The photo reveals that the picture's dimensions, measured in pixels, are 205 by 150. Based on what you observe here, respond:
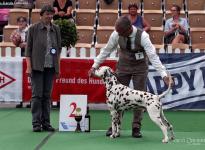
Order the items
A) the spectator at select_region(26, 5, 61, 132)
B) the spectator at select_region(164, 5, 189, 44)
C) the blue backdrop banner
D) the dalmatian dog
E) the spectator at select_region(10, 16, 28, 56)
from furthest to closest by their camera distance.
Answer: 1. the spectator at select_region(164, 5, 189, 44)
2. the spectator at select_region(10, 16, 28, 56)
3. the blue backdrop banner
4. the spectator at select_region(26, 5, 61, 132)
5. the dalmatian dog

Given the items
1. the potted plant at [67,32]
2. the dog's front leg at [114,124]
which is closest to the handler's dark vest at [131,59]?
the dog's front leg at [114,124]

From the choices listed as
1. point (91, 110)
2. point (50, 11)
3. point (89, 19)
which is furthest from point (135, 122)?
point (89, 19)

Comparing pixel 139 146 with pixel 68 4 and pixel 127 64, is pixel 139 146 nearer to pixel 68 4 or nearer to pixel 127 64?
pixel 127 64

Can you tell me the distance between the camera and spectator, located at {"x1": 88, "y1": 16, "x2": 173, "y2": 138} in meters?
7.56

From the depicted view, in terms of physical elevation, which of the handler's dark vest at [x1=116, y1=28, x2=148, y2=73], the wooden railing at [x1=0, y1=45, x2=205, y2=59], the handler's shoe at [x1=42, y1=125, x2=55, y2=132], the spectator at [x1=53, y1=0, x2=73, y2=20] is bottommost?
the handler's shoe at [x1=42, y1=125, x2=55, y2=132]

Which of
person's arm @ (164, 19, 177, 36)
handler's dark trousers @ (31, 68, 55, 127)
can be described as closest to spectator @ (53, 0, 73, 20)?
person's arm @ (164, 19, 177, 36)

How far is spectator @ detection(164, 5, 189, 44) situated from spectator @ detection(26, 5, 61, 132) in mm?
5111

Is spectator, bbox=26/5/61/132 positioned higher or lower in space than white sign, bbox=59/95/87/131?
higher

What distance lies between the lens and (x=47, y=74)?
835 centimetres

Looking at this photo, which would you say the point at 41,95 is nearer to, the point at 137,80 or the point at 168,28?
the point at 137,80

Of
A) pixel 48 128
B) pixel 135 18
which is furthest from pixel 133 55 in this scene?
pixel 135 18

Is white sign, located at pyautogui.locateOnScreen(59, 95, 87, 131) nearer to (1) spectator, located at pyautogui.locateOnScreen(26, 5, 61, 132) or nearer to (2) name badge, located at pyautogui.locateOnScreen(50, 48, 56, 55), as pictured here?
(1) spectator, located at pyautogui.locateOnScreen(26, 5, 61, 132)

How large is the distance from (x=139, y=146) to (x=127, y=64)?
1293 mm

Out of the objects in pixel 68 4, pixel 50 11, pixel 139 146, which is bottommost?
pixel 139 146
